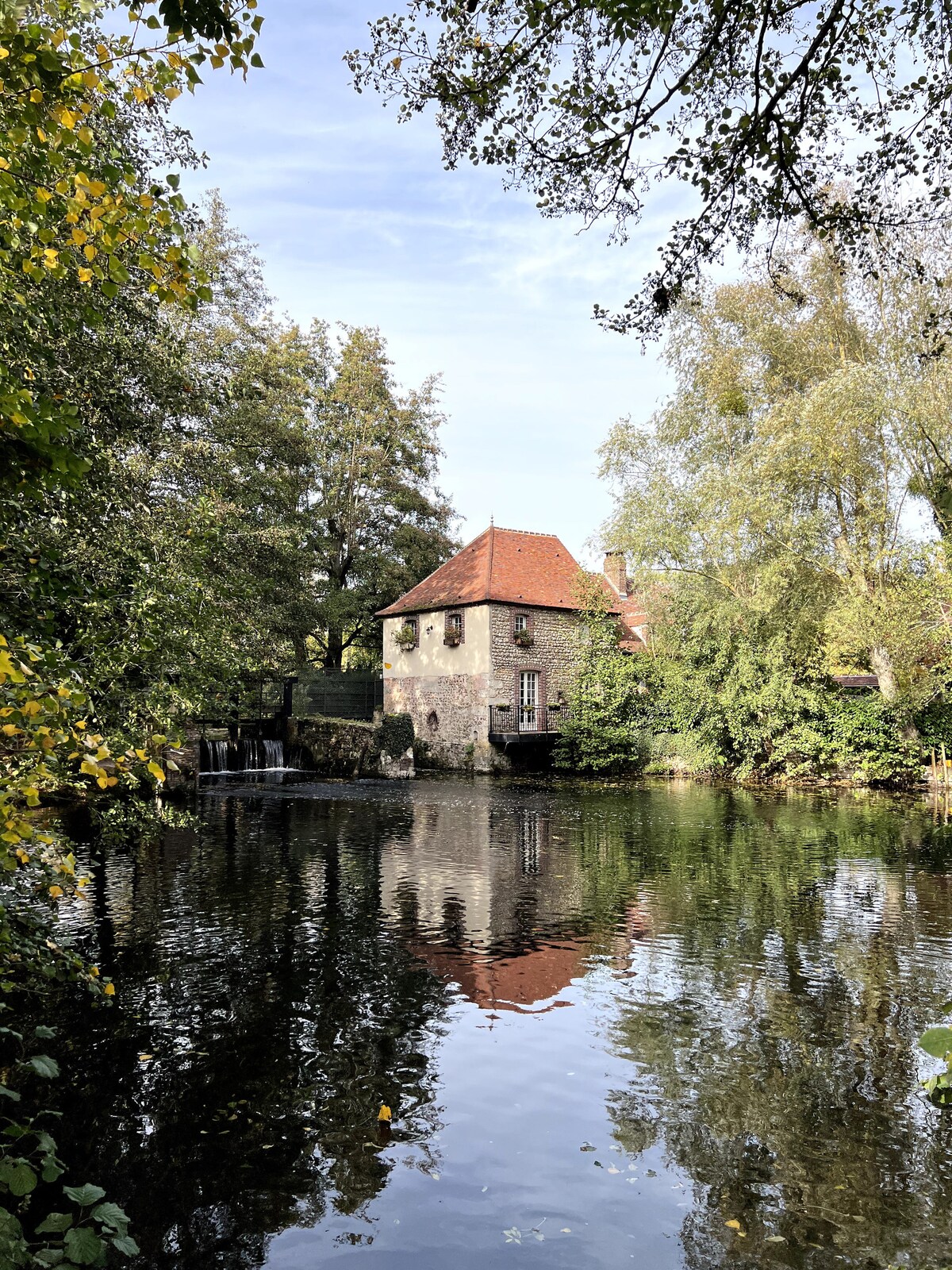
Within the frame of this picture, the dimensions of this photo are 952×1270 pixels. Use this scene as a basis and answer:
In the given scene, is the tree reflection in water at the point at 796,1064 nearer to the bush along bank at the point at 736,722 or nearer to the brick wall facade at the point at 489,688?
the bush along bank at the point at 736,722

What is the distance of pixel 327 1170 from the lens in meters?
4.09

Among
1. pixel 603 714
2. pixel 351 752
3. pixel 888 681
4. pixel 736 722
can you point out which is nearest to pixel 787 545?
pixel 888 681

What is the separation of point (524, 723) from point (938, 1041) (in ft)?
85.6

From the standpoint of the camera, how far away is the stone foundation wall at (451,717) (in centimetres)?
2841

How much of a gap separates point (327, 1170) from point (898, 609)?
61.6 feet

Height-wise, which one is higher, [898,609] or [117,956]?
[898,609]

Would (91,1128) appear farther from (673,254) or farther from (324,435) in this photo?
(324,435)

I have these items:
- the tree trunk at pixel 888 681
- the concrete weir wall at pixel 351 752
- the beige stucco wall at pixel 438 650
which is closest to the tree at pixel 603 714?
the beige stucco wall at pixel 438 650

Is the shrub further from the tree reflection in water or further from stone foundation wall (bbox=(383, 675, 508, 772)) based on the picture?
the tree reflection in water

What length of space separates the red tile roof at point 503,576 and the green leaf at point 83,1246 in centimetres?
2591

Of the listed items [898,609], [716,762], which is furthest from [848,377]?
[716,762]

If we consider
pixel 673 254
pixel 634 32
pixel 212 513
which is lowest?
pixel 212 513

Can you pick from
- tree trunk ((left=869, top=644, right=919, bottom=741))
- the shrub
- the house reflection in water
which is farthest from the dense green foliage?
the house reflection in water

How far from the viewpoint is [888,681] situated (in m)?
21.1
